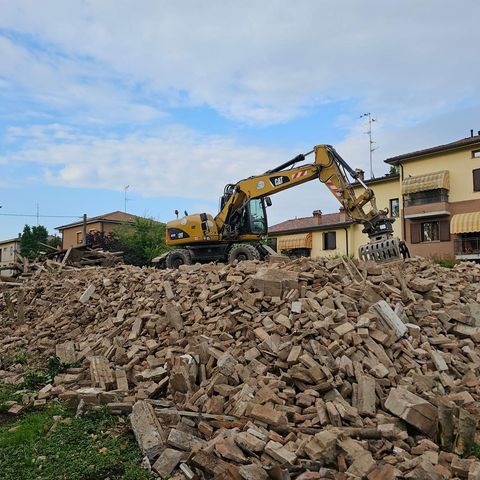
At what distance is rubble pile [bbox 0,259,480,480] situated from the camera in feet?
14.3

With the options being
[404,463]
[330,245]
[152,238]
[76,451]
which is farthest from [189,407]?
[330,245]

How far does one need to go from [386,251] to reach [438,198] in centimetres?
2074

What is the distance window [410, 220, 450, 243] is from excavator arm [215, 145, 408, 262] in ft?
62.3

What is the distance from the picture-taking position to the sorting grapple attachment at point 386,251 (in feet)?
33.8

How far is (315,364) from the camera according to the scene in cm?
553

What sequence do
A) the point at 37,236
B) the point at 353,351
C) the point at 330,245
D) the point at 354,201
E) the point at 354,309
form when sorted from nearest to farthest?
the point at 353,351, the point at 354,309, the point at 354,201, the point at 330,245, the point at 37,236

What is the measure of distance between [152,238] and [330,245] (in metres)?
13.6

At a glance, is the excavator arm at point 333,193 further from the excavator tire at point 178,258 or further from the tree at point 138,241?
the tree at point 138,241

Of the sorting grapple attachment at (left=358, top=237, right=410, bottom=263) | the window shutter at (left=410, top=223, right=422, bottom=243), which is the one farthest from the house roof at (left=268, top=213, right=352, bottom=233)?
the sorting grapple attachment at (left=358, top=237, right=410, bottom=263)

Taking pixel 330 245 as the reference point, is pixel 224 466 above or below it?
below

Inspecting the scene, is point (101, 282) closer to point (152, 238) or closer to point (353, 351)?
point (353, 351)

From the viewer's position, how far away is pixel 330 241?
36500 mm

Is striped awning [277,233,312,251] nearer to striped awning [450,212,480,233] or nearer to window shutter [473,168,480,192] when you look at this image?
striped awning [450,212,480,233]

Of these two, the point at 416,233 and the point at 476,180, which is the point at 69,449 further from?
the point at 416,233
